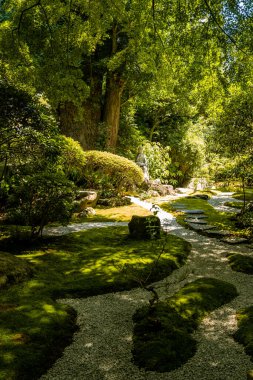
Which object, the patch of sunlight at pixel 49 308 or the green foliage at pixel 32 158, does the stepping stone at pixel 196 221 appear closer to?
the green foliage at pixel 32 158

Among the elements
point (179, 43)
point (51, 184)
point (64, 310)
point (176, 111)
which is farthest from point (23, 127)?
point (176, 111)

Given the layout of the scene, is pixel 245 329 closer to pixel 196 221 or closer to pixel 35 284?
pixel 35 284

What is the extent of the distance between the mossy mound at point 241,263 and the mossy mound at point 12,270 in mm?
4263

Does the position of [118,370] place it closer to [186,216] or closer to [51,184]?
[51,184]

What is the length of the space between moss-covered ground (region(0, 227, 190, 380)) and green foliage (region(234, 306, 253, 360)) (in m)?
1.40

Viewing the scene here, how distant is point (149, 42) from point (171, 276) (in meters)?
7.78

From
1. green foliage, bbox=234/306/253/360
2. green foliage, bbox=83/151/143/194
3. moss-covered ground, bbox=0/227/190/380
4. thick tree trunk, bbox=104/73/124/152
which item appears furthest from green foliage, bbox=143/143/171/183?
green foliage, bbox=234/306/253/360

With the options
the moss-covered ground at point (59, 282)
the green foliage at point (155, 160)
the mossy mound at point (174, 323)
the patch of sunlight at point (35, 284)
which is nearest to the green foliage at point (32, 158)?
the moss-covered ground at point (59, 282)

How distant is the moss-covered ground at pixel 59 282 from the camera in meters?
3.71

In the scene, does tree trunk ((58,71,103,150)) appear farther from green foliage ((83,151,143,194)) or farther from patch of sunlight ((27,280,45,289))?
patch of sunlight ((27,280,45,289))

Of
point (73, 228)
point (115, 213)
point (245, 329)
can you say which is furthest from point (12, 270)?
point (115, 213)

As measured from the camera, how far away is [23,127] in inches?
253

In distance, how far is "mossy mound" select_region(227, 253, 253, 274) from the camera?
6.99m

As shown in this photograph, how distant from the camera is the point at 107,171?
14438mm
